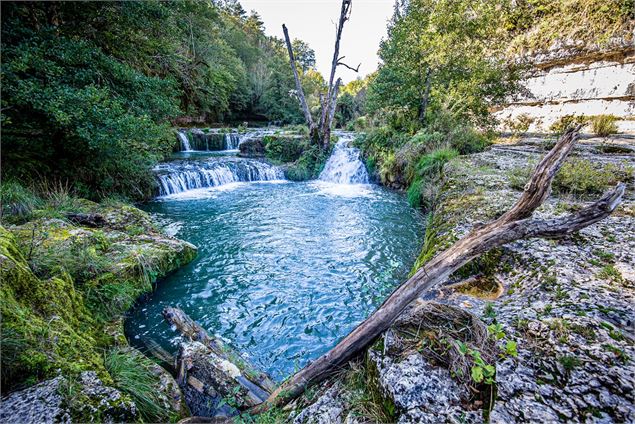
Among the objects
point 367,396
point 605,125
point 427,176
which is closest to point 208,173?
point 427,176

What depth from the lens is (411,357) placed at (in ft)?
5.50

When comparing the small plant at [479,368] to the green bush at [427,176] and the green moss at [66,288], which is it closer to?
the green moss at [66,288]

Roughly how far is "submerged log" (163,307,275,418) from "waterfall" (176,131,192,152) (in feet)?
53.4

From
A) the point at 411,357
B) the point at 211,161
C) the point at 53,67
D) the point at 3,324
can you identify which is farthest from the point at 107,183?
the point at 411,357

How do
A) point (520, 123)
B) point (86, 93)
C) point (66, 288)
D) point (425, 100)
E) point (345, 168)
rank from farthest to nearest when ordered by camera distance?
1. point (345, 168)
2. point (425, 100)
3. point (520, 123)
4. point (86, 93)
5. point (66, 288)

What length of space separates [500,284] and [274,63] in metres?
31.5

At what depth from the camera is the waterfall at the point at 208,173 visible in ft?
34.5

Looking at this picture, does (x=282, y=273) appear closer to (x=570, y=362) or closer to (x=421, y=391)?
(x=421, y=391)

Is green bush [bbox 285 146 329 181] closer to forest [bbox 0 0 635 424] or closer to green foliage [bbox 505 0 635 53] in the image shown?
forest [bbox 0 0 635 424]

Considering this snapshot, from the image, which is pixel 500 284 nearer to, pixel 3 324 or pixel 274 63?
pixel 3 324

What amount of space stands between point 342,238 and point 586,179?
169 inches

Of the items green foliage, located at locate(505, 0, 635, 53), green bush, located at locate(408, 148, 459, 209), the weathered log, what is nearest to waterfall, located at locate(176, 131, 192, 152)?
the weathered log

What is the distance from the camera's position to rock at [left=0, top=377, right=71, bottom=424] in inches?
60.6

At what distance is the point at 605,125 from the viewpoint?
846 centimetres
